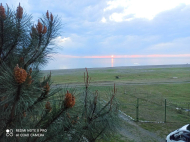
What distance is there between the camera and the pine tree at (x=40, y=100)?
5.11 feet

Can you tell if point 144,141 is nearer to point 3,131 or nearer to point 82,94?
point 82,94

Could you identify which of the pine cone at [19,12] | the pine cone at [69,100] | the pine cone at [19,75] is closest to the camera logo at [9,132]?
the pine cone at [69,100]

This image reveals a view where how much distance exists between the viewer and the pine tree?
1557 mm

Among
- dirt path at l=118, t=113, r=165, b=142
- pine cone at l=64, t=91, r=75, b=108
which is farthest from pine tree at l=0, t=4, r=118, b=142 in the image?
dirt path at l=118, t=113, r=165, b=142

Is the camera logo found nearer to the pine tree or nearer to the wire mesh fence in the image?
the pine tree

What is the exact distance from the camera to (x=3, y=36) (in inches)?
81.0

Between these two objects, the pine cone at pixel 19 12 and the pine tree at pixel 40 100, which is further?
the pine cone at pixel 19 12

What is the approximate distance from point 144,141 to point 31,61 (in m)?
6.86

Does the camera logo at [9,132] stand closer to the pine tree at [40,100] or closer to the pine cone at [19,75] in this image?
the pine tree at [40,100]

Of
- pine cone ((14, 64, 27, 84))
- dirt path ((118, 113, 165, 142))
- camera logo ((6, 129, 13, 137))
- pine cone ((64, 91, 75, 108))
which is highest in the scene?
pine cone ((14, 64, 27, 84))

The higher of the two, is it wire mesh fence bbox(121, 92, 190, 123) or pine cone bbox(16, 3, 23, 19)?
pine cone bbox(16, 3, 23, 19)

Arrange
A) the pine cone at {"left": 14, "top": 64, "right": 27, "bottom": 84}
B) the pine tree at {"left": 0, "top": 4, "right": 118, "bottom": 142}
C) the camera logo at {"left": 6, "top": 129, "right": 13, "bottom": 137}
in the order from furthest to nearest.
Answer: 1. the camera logo at {"left": 6, "top": 129, "right": 13, "bottom": 137}
2. the pine tree at {"left": 0, "top": 4, "right": 118, "bottom": 142}
3. the pine cone at {"left": 14, "top": 64, "right": 27, "bottom": 84}

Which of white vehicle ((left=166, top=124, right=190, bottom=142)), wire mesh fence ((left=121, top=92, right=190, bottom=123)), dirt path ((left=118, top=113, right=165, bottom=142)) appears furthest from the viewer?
wire mesh fence ((left=121, top=92, right=190, bottom=123))

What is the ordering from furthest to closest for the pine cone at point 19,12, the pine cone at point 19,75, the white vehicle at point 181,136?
the white vehicle at point 181,136
the pine cone at point 19,12
the pine cone at point 19,75
